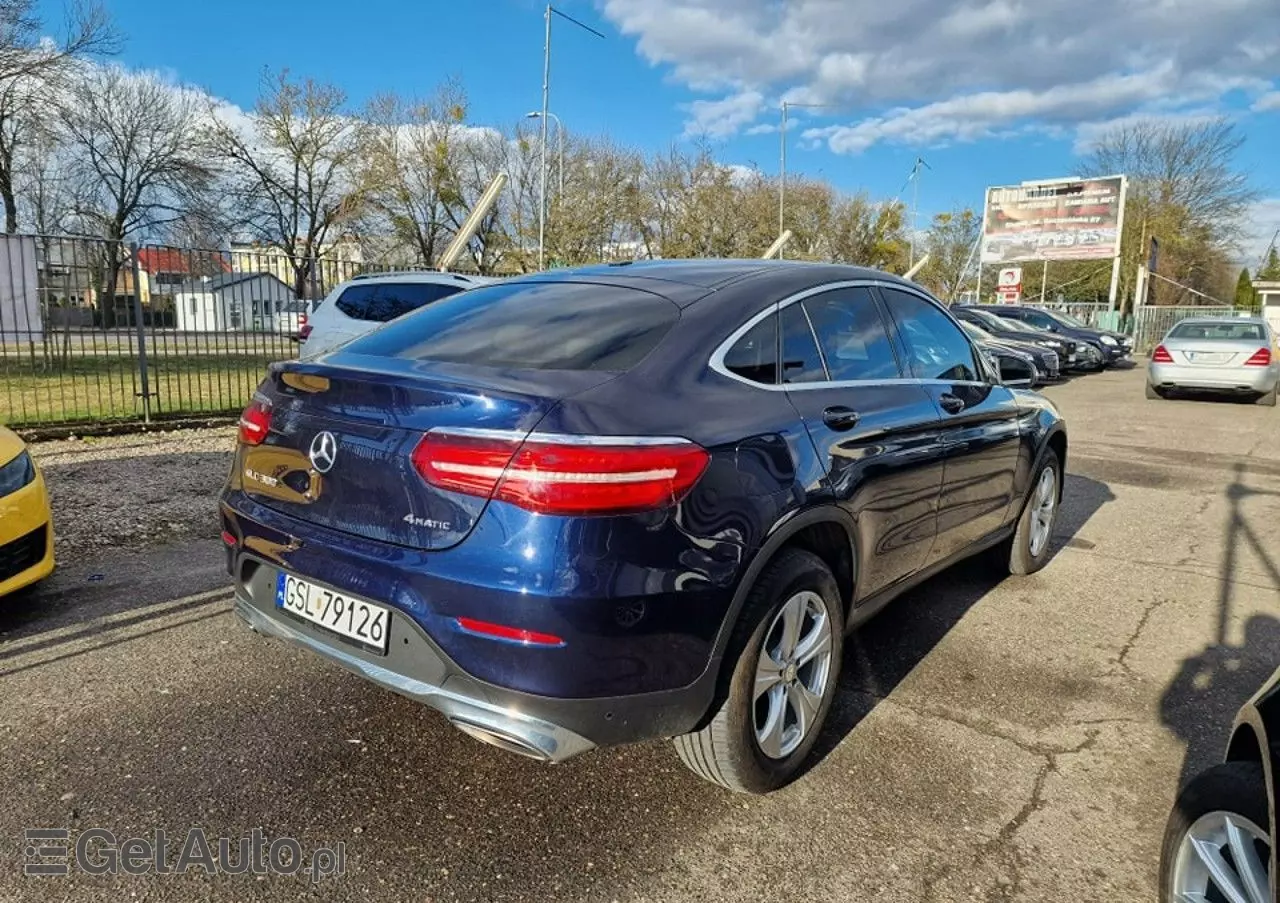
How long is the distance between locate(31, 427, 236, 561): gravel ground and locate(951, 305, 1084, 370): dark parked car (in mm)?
16216

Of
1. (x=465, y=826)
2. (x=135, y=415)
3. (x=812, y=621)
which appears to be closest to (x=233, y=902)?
(x=465, y=826)

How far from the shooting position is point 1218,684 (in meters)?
3.60

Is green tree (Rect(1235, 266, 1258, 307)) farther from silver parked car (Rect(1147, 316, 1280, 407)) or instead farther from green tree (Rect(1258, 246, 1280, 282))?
silver parked car (Rect(1147, 316, 1280, 407))

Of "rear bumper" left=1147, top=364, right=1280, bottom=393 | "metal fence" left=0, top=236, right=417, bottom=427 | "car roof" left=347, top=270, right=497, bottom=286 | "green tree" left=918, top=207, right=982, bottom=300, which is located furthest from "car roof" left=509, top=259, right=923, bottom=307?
Answer: "green tree" left=918, top=207, right=982, bottom=300

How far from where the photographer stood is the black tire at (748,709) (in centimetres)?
246

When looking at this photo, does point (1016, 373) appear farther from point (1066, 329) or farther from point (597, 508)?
point (1066, 329)

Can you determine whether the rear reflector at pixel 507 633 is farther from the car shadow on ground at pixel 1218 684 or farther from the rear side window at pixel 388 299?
the rear side window at pixel 388 299

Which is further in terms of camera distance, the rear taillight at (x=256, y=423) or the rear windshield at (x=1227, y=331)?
the rear windshield at (x=1227, y=331)

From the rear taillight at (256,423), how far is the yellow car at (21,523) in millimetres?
1651

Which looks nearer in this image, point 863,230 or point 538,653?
point 538,653

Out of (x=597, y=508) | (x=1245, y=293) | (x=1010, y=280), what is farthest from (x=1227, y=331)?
(x=1245, y=293)

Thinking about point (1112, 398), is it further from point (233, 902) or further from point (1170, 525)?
point (233, 902)

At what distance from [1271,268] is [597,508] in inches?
3752

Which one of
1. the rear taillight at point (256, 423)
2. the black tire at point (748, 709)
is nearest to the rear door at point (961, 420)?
the black tire at point (748, 709)
